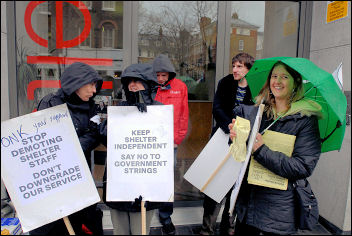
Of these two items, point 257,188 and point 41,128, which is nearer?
point 41,128

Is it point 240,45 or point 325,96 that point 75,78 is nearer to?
point 325,96

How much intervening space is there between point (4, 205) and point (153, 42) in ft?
9.39

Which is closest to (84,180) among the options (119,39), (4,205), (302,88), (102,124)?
Answer: (102,124)

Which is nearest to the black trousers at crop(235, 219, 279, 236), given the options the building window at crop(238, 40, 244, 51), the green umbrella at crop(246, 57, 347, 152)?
the green umbrella at crop(246, 57, 347, 152)

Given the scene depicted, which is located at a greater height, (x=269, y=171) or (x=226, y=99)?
(x=226, y=99)

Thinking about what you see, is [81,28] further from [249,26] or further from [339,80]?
[339,80]

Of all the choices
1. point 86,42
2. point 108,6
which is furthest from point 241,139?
point 108,6

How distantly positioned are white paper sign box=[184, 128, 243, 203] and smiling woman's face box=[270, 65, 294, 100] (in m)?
0.70

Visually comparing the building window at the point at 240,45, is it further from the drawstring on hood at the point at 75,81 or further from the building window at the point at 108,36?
the drawstring on hood at the point at 75,81

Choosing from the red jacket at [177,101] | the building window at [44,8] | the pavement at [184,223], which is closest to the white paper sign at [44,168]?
the red jacket at [177,101]

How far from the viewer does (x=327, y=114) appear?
5.80 feet

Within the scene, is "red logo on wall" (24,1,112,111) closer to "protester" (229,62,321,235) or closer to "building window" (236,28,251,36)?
"building window" (236,28,251,36)

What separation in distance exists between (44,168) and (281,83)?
167 centimetres

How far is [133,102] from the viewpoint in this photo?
1.94 meters
